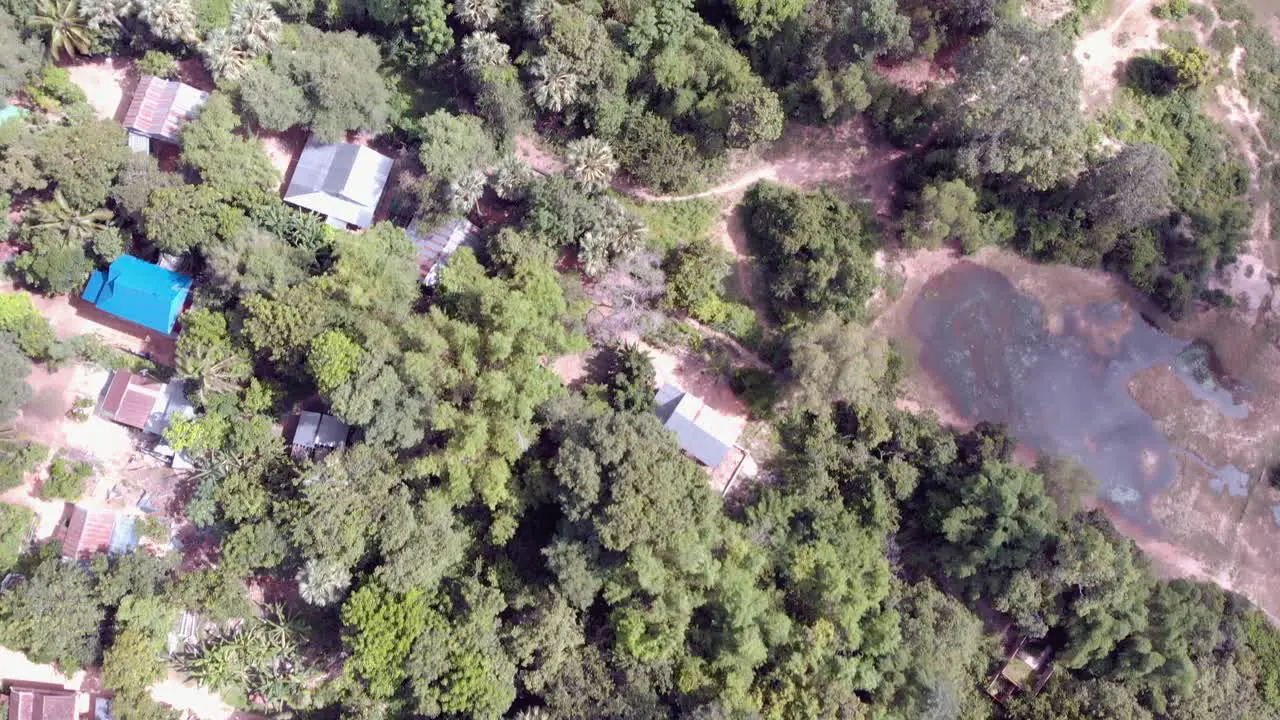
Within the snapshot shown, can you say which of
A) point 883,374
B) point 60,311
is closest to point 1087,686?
point 883,374

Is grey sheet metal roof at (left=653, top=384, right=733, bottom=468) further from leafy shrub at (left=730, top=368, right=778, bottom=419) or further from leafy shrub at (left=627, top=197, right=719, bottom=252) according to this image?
leafy shrub at (left=627, top=197, right=719, bottom=252)

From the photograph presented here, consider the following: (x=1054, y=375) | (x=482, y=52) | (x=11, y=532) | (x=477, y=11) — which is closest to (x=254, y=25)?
(x=477, y=11)

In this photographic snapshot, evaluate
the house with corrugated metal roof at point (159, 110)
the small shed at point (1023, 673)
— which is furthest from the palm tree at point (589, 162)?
the small shed at point (1023, 673)

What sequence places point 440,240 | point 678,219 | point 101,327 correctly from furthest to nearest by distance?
1. point 678,219
2. point 101,327
3. point 440,240

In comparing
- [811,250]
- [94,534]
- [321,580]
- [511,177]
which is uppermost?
[811,250]

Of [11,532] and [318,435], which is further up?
[318,435]

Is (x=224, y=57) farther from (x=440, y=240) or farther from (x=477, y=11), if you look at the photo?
(x=440, y=240)
